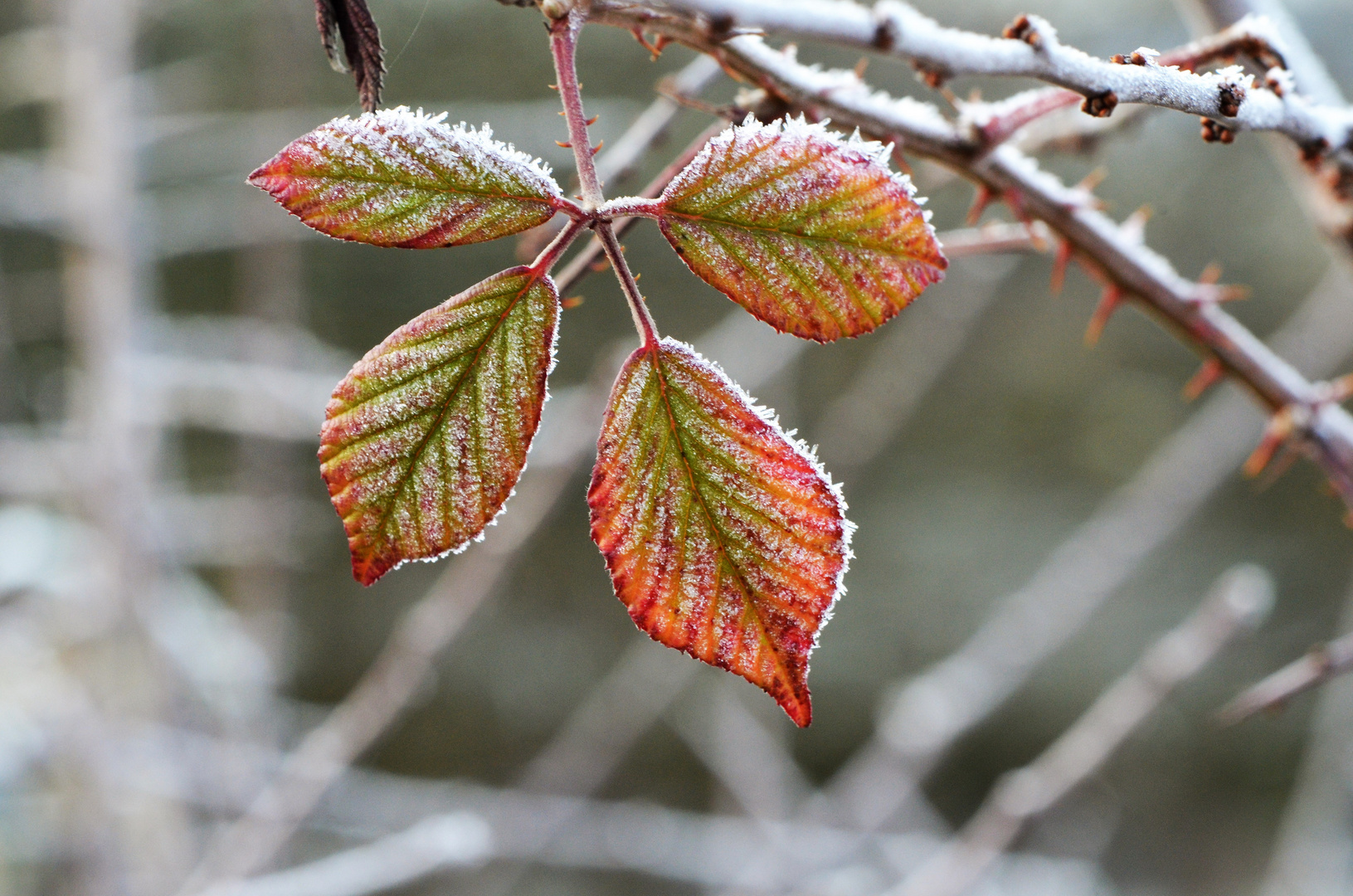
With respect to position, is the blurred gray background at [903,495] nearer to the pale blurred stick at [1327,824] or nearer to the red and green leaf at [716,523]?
the pale blurred stick at [1327,824]

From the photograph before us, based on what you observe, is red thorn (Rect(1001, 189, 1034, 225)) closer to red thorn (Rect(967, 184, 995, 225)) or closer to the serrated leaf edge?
red thorn (Rect(967, 184, 995, 225))

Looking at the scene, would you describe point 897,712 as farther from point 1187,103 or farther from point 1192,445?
point 1187,103

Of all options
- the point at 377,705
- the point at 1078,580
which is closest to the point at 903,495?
the point at 1078,580

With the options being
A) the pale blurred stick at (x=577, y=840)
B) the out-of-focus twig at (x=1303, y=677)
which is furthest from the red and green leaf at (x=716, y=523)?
the pale blurred stick at (x=577, y=840)

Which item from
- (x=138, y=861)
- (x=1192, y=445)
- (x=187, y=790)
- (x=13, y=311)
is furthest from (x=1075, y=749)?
(x=13, y=311)

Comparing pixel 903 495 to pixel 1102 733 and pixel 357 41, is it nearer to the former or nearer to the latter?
pixel 1102 733

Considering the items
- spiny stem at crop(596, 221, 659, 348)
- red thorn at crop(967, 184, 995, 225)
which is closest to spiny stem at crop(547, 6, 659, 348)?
spiny stem at crop(596, 221, 659, 348)
